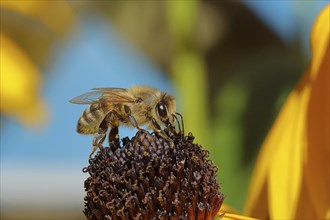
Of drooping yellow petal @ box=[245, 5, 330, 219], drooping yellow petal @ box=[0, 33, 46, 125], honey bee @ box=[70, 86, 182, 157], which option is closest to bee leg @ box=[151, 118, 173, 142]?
honey bee @ box=[70, 86, 182, 157]

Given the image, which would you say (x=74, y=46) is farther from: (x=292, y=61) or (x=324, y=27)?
(x=324, y=27)

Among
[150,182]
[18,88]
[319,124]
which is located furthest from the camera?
[18,88]

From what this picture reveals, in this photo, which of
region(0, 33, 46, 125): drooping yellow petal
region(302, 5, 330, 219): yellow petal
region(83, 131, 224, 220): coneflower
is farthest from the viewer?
region(0, 33, 46, 125): drooping yellow petal

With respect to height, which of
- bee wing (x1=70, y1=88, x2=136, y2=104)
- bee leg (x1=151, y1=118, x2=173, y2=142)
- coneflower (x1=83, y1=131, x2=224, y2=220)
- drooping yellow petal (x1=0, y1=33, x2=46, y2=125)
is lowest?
coneflower (x1=83, y1=131, x2=224, y2=220)

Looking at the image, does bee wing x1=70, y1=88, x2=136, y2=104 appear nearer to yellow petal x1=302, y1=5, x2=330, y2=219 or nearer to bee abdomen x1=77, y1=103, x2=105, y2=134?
bee abdomen x1=77, y1=103, x2=105, y2=134

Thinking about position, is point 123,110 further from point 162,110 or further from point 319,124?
point 319,124

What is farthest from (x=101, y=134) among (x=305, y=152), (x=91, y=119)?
(x=305, y=152)

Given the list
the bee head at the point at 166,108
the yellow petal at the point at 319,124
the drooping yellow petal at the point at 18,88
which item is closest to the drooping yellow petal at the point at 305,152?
the yellow petal at the point at 319,124

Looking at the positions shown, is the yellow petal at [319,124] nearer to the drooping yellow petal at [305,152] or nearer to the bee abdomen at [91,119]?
the drooping yellow petal at [305,152]
